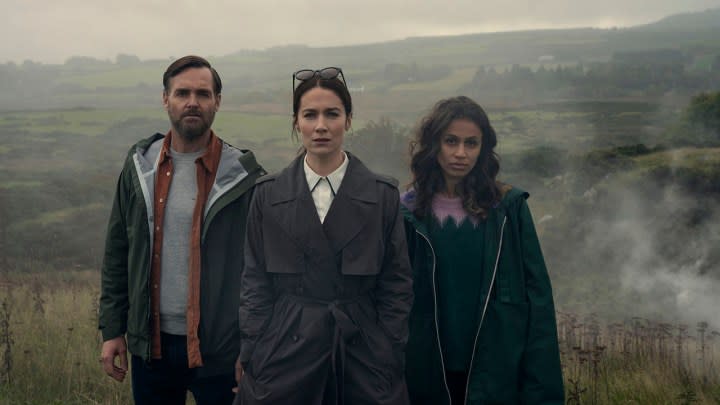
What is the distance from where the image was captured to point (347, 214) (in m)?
2.43

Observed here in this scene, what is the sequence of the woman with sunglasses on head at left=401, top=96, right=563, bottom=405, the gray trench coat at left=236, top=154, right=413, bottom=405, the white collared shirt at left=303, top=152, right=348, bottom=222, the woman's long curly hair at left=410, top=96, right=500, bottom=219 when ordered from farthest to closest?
the woman's long curly hair at left=410, top=96, right=500, bottom=219
the woman with sunglasses on head at left=401, top=96, right=563, bottom=405
the white collared shirt at left=303, top=152, right=348, bottom=222
the gray trench coat at left=236, top=154, right=413, bottom=405

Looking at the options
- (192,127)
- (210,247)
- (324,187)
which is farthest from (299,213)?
(192,127)

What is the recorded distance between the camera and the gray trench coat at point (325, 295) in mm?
2340

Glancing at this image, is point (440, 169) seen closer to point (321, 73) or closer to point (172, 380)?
point (321, 73)

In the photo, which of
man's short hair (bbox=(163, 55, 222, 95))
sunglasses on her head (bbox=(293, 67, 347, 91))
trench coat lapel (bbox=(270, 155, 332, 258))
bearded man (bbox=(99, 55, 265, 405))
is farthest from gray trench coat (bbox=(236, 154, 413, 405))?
man's short hair (bbox=(163, 55, 222, 95))

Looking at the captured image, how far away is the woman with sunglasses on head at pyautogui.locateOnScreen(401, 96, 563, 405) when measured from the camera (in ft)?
9.23

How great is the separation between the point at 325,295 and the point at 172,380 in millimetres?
1169

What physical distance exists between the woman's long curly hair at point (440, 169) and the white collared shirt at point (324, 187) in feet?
1.93

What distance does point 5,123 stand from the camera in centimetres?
3231

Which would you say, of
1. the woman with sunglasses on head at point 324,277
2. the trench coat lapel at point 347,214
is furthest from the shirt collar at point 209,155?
the trench coat lapel at point 347,214

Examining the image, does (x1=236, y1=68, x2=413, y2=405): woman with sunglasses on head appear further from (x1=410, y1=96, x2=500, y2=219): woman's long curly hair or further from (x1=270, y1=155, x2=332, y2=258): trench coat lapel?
(x1=410, y1=96, x2=500, y2=219): woman's long curly hair

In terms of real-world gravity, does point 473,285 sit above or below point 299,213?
below

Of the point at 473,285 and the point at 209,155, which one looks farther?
the point at 209,155

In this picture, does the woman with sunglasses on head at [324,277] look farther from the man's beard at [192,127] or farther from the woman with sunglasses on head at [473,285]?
the man's beard at [192,127]
